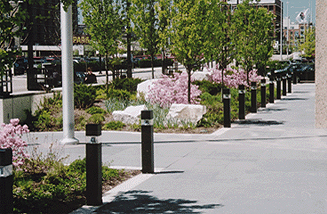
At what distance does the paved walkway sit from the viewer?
680 centimetres

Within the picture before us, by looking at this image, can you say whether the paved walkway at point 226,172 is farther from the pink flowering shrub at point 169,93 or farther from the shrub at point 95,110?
the pink flowering shrub at point 169,93

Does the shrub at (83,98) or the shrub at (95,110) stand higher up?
the shrub at (83,98)

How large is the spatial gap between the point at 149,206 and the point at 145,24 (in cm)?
2158

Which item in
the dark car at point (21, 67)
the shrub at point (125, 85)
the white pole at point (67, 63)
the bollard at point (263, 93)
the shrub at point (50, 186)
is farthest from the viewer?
the dark car at point (21, 67)

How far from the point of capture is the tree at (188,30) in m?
16.1

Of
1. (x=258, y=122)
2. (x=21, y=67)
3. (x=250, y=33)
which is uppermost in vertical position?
(x=250, y=33)

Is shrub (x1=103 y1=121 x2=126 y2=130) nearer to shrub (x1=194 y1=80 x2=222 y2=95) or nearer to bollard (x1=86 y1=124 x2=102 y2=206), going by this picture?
bollard (x1=86 y1=124 x2=102 y2=206)

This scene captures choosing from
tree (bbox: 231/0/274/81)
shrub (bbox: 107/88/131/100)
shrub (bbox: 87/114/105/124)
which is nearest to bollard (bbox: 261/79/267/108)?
tree (bbox: 231/0/274/81)

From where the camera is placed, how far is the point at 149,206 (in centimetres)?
681

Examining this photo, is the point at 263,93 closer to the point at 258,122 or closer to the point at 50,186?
the point at 258,122

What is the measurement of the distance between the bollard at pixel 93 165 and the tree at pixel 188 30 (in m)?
9.68

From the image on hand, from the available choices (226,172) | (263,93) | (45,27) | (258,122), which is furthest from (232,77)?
(45,27)

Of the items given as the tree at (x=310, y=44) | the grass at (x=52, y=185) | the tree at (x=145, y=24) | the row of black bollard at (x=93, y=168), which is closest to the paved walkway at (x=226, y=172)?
the row of black bollard at (x=93, y=168)

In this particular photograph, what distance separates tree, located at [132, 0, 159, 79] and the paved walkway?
1361 centimetres
